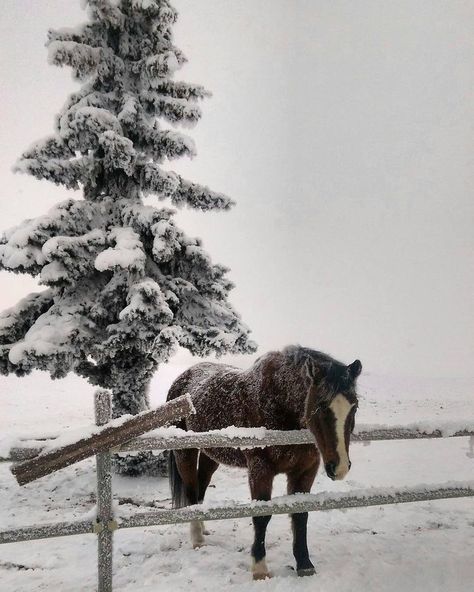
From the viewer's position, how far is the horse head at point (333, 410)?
279 cm

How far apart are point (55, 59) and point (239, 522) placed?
24.7ft

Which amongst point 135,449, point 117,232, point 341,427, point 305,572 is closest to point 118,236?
point 117,232

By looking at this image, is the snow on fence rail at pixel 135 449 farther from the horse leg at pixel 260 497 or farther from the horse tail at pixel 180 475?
the horse tail at pixel 180 475

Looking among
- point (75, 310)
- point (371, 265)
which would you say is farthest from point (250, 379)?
point (371, 265)

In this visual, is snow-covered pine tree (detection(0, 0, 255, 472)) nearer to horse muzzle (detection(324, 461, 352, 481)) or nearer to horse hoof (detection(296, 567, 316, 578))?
horse hoof (detection(296, 567, 316, 578))

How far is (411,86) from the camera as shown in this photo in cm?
2509

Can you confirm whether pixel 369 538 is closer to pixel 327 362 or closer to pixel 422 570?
pixel 422 570

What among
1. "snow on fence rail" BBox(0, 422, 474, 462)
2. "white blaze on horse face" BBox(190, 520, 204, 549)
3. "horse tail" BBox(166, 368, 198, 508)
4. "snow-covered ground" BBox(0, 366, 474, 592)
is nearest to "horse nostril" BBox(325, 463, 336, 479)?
"snow on fence rail" BBox(0, 422, 474, 462)

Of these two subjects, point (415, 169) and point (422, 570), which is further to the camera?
point (415, 169)

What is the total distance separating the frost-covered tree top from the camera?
605cm

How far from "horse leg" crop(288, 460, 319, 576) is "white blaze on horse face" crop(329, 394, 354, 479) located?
820mm

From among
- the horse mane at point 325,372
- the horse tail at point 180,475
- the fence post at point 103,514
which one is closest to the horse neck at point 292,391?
the horse mane at point 325,372

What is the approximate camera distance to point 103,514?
2.97 metres

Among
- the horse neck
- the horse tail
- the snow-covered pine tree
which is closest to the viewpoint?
the horse neck
